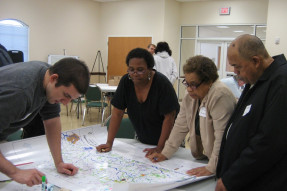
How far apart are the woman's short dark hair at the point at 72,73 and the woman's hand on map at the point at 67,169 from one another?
1.66 ft

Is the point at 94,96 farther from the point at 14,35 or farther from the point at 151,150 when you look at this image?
the point at 151,150

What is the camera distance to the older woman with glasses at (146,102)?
2100 mm

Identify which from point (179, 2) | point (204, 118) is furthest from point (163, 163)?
point (179, 2)

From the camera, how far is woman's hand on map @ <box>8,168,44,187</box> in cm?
134

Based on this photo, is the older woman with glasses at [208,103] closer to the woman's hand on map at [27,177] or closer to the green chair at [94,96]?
the woman's hand on map at [27,177]

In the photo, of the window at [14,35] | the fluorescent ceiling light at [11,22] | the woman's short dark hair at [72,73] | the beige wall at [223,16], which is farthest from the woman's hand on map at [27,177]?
the beige wall at [223,16]

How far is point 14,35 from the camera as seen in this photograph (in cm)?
781

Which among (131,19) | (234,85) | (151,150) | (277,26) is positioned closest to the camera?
(151,150)

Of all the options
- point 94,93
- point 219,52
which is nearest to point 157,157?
point 94,93

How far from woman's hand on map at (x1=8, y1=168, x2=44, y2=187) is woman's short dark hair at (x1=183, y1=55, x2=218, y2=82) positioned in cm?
98

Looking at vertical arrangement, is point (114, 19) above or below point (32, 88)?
above

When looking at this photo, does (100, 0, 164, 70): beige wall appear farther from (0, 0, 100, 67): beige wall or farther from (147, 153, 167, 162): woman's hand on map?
(147, 153, 167, 162): woman's hand on map

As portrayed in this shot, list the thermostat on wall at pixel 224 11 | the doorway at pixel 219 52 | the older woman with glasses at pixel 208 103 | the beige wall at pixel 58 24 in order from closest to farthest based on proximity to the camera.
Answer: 1. the older woman with glasses at pixel 208 103
2. the beige wall at pixel 58 24
3. the thermostat on wall at pixel 224 11
4. the doorway at pixel 219 52

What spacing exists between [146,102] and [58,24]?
744 centimetres
